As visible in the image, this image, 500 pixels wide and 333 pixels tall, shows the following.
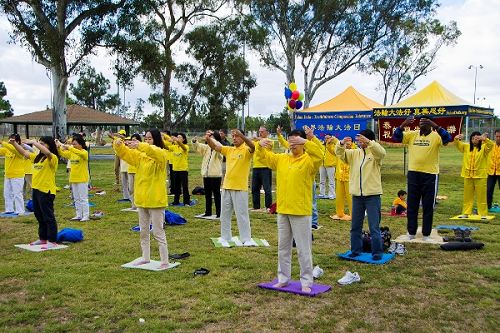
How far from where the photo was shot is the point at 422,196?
8.05 metres

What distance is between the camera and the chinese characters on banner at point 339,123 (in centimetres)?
1735

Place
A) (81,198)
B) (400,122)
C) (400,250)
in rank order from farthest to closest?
1. (400,122)
2. (81,198)
3. (400,250)

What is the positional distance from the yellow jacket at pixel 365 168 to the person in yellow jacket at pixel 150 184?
264 centimetres

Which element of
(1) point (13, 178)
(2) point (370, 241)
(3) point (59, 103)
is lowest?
(2) point (370, 241)

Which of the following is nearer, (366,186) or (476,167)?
(366,186)

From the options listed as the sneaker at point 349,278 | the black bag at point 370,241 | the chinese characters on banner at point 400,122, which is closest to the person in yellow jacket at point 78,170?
the black bag at point 370,241

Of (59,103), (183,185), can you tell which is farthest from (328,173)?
(59,103)

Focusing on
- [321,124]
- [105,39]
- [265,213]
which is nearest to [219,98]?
[105,39]

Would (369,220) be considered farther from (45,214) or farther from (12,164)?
(12,164)

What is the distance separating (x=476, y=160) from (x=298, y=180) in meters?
6.31

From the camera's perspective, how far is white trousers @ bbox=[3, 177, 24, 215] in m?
10.5

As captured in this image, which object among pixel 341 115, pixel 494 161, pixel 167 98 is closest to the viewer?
pixel 494 161

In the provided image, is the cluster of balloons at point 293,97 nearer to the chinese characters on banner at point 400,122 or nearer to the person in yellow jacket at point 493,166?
the chinese characters on banner at point 400,122

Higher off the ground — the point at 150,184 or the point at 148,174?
the point at 148,174
